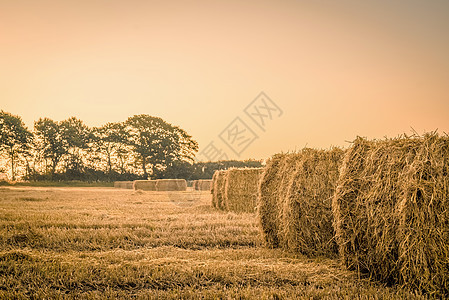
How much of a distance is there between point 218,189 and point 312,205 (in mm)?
8455

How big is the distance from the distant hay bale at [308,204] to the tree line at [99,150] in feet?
159

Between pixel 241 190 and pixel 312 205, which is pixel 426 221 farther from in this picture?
pixel 241 190

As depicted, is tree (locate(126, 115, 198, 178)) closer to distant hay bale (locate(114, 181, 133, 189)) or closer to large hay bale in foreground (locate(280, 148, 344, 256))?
distant hay bale (locate(114, 181, 133, 189))

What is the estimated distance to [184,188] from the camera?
35.6m

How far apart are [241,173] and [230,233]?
5632mm

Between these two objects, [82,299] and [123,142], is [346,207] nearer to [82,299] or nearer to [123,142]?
[82,299]

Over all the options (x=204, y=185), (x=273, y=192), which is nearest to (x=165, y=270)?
(x=273, y=192)

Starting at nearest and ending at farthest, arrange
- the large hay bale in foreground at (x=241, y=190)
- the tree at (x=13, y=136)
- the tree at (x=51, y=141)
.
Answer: the large hay bale in foreground at (x=241, y=190)
the tree at (x=13, y=136)
the tree at (x=51, y=141)

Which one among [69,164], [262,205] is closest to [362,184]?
[262,205]

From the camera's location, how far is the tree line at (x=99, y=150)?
1961 inches

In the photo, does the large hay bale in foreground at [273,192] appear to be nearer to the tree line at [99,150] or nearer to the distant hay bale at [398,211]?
the distant hay bale at [398,211]

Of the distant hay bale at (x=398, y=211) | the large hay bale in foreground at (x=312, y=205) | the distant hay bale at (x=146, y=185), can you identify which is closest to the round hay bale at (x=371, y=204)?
the distant hay bale at (x=398, y=211)

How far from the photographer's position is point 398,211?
4.09m

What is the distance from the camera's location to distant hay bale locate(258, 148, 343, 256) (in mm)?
5652
